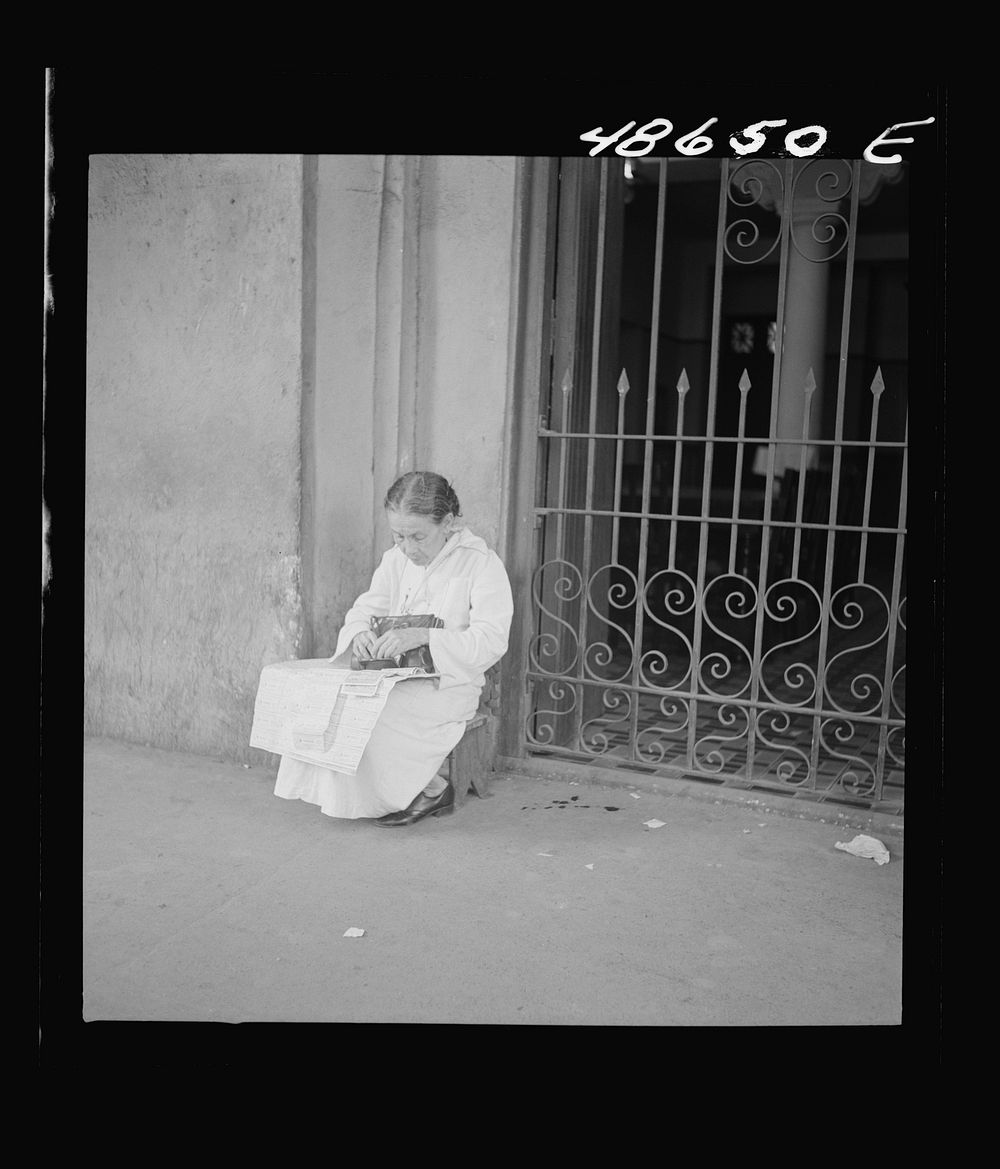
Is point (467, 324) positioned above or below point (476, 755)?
above

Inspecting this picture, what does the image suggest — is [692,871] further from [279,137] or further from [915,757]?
[279,137]

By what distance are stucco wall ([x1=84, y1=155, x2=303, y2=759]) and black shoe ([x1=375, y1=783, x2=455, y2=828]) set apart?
3.08 feet

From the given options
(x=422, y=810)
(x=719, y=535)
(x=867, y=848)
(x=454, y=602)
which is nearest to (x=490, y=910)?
(x=422, y=810)

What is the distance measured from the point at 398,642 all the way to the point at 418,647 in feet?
0.32

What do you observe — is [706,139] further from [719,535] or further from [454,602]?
[719,535]

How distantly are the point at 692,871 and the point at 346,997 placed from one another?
1.42 m

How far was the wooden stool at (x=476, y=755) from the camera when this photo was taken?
437 centimetres

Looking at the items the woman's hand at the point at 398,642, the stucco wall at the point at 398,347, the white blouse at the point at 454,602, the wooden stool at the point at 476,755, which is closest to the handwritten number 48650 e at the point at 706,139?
the stucco wall at the point at 398,347

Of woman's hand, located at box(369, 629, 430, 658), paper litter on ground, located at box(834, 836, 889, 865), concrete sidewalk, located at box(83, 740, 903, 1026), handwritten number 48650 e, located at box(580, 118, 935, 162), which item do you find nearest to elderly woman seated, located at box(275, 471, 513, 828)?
woman's hand, located at box(369, 629, 430, 658)

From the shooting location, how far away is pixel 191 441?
4.77m

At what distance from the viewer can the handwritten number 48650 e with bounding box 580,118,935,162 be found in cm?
295

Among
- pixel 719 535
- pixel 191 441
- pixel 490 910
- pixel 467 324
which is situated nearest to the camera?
pixel 490 910

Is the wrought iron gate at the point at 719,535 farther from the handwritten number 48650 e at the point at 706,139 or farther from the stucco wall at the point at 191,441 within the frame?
the stucco wall at the point at 191,441

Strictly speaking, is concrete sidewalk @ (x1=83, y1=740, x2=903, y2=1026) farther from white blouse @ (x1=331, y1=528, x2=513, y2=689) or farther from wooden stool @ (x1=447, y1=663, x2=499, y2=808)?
white blouse @ (x1=331, y1=528, x2=513, y2=689)
